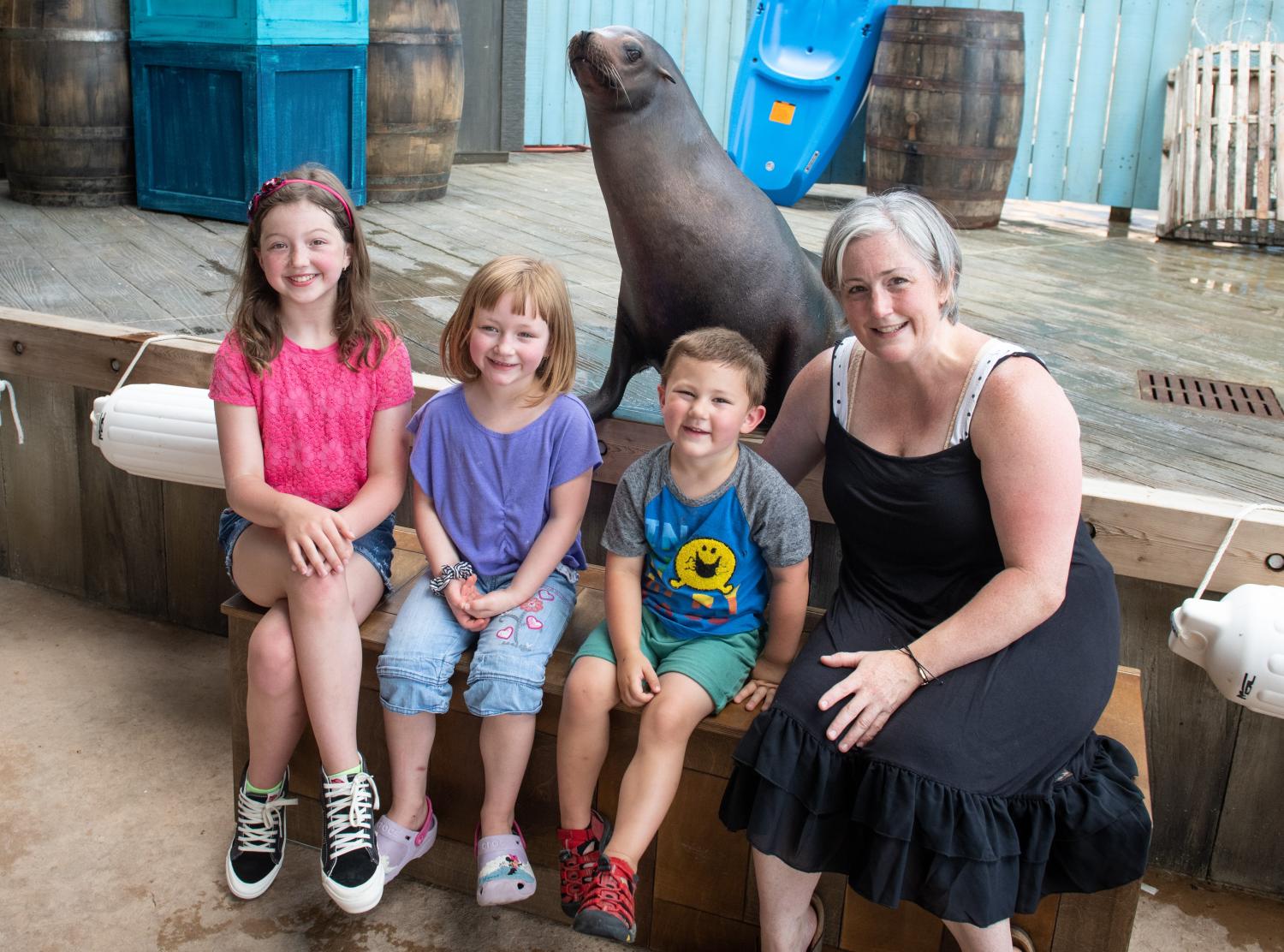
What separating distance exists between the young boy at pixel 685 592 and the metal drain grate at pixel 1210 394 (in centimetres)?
150

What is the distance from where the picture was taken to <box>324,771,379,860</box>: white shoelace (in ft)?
6.24

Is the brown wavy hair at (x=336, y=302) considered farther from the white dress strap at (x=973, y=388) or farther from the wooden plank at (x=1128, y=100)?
the wooden plank at (x=1128, y=100)

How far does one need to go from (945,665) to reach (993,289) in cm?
278

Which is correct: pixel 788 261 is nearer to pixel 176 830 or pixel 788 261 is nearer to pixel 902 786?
pixel 902 786

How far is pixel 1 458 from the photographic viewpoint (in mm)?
3275

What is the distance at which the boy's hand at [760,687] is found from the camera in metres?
1.90

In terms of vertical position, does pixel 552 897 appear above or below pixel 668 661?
below

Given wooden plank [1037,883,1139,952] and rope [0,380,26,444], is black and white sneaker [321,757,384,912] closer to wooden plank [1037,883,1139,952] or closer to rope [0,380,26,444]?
wooden plank [1037,883,1139,952]

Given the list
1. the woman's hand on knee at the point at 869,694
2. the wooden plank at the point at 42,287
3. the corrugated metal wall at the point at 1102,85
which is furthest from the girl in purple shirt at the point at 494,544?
the corrugated metal wall at the point at 1102,85

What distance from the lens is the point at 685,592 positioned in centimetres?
196

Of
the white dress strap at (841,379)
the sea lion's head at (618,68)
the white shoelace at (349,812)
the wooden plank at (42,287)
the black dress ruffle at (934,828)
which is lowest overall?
the white shoelace at (349,812)

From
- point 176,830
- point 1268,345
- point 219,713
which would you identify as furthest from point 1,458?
point 1268,345

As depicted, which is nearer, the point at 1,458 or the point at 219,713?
the point at 219,713

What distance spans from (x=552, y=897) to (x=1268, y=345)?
8.73 ft
